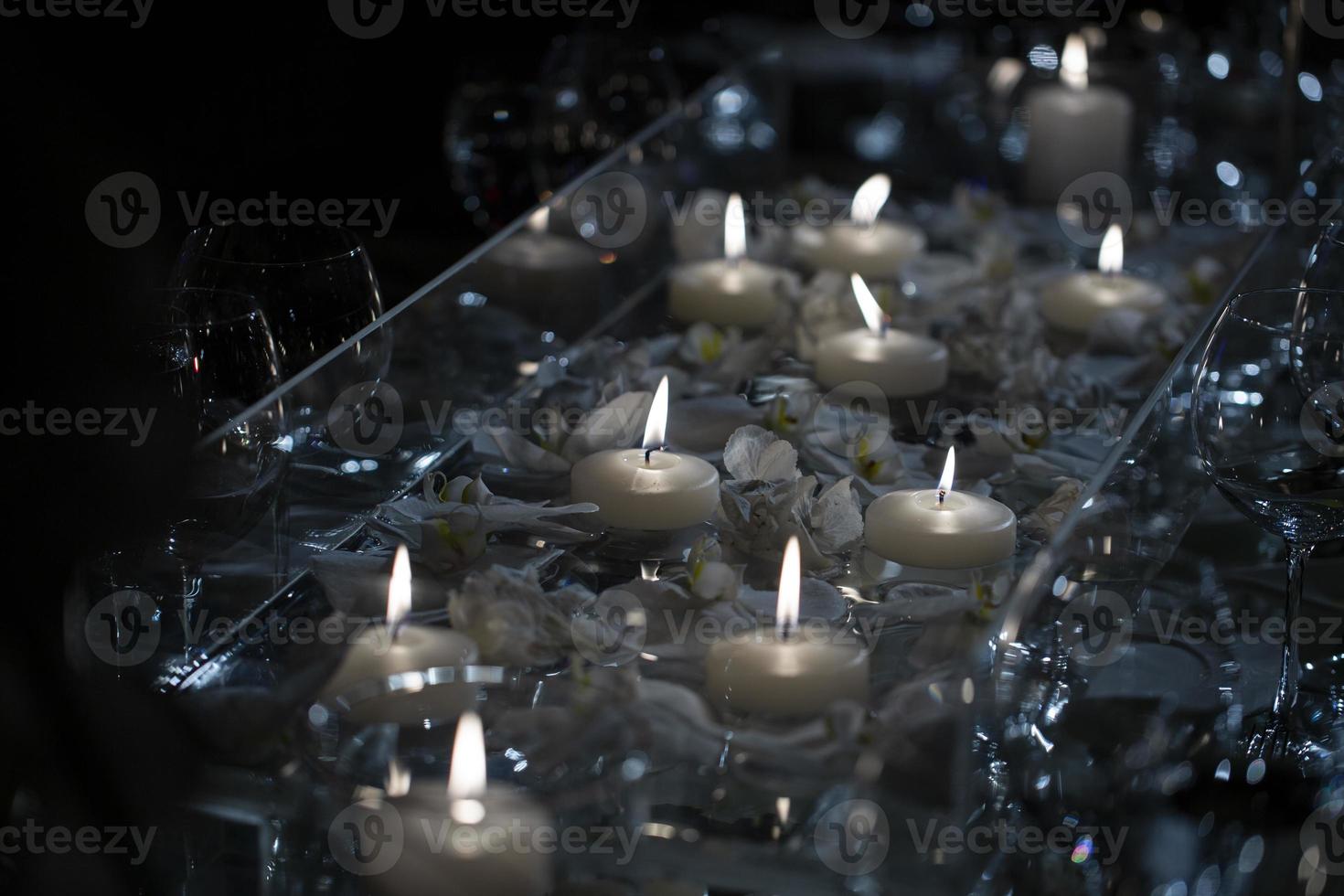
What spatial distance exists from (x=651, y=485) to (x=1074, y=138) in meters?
1.11

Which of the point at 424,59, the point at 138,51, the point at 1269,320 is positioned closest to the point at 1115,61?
the point at 424,59

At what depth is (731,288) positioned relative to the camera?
1249 millimetres

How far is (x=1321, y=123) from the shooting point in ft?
5.39

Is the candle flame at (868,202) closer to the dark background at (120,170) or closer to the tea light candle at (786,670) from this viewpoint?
the dark background at (120,170)

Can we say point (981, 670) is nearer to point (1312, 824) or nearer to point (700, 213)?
point (1312, 824)

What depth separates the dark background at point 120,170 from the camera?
2.35 ft

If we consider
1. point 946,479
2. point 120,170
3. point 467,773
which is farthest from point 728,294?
point 467,773

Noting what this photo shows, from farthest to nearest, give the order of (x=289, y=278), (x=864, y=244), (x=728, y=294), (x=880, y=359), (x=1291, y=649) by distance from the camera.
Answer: (x=864, y=244)
(x=728, y=294)
(x=880, y=359)
(x=289, y=278)
(x=1291, y=649)

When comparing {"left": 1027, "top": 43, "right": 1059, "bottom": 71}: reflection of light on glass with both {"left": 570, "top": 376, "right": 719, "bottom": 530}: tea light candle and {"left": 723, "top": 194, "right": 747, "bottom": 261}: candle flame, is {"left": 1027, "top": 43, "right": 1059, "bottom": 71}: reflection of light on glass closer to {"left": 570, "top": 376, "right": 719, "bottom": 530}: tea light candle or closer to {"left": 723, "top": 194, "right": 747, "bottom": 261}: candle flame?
{"left": 723, "top": 194, "right": 747, "bottom": 261}: candle flame

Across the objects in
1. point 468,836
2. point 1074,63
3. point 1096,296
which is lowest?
point 468,836

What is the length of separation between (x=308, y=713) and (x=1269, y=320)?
1.98 feet

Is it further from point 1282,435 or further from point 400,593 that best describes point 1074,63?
point 400,593

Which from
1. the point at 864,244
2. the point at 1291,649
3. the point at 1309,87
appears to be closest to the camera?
the point at 1291,649

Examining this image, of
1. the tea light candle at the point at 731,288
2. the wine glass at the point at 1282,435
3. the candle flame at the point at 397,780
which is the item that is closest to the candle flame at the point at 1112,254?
the tea light candle at the point at 731,288
